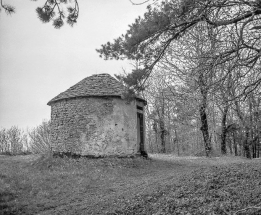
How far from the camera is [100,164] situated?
13.8 metres

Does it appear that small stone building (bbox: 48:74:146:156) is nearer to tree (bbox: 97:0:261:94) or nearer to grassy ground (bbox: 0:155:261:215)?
grassy ground (bbox: 0:155:261:215)

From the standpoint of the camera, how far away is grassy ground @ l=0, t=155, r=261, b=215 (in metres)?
6.39

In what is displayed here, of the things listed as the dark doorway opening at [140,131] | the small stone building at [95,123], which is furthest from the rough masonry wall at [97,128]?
the dark doorway opening at [140,131]

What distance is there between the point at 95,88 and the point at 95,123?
2204mm

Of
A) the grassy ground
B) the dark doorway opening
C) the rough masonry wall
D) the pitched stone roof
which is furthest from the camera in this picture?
the dark doorway opening

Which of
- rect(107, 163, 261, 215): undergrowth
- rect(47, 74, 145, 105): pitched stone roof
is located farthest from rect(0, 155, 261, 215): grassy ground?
rect(47, 74, 145, 105): pitched stone roof

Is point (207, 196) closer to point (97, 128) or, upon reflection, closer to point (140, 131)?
point (97, 128)

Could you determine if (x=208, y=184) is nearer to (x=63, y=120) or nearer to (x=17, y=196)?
(x=17, y=196)

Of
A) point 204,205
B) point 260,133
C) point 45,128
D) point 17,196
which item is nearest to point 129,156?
point 17,196

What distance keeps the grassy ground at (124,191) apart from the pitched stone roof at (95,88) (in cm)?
408

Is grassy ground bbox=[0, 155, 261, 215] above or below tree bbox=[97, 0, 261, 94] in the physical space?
below

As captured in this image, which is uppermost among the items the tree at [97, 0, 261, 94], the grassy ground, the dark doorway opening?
the tree at [97, 0, 261, 94]

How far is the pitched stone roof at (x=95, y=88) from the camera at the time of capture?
15.2 metres

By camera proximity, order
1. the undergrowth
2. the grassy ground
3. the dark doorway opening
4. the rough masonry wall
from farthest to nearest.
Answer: the dark doorway opening < the rough masonry wall < the grassy ground < the undergrowth
